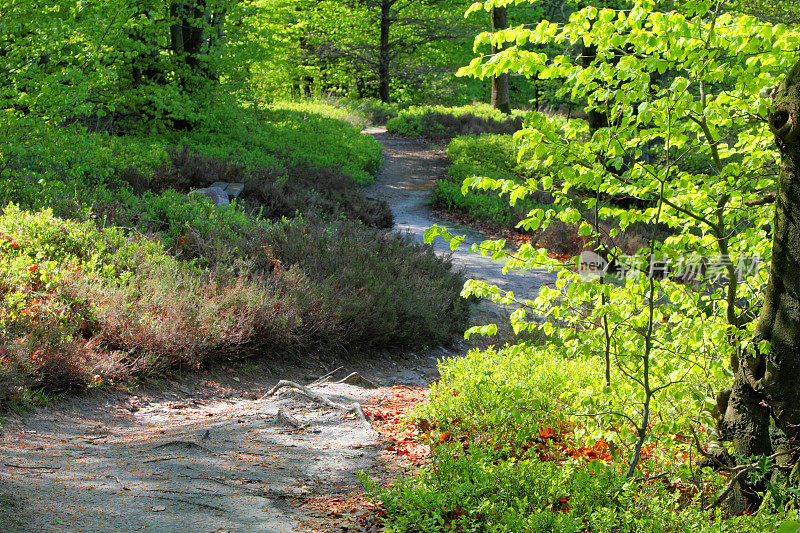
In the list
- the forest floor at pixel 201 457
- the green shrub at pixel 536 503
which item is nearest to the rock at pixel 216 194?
the forest floor at pixel 201 457

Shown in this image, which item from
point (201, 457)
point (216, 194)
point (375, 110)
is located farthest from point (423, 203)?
point (375, 110)

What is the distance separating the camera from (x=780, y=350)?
126 inches

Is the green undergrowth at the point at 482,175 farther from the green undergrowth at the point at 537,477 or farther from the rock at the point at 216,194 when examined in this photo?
the green undergrowth at the point at 537,477

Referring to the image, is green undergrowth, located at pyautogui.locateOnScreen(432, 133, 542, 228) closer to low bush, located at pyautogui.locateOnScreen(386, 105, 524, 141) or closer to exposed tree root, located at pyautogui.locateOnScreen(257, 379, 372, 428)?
low bush, located at pyautogui.locateOnScreen(386, 105, 524, 141)

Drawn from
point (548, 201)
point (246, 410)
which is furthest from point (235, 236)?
point (548, 201)

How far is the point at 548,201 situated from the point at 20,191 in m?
11.6

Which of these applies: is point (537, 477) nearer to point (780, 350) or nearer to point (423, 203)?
point (780, 350)

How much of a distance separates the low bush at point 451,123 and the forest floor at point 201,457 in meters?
18.1

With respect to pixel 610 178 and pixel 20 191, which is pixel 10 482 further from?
pixel 20 191

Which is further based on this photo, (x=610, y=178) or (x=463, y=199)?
(x=463, y=199)

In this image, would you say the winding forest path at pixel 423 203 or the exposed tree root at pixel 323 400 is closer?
the exposed tree root at pixel 323 400

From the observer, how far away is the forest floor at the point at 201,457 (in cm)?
312

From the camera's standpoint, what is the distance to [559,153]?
3.15m

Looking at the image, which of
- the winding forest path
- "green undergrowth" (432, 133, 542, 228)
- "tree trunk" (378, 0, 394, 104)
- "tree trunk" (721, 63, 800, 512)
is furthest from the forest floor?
"tree trunk" (378, 0, 394, 104)
